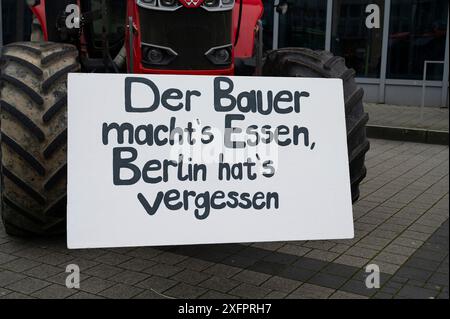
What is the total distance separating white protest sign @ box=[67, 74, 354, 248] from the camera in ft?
9.42

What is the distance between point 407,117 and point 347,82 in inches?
245

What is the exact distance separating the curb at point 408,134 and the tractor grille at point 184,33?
17.7 feet

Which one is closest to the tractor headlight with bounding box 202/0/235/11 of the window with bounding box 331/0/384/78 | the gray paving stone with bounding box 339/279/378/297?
the gray paving stone with bounding box 339/279/378/297

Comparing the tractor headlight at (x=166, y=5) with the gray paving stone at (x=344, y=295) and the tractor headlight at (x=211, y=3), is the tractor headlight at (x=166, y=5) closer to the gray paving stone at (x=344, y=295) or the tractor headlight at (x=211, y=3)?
the tractor headlight at (x=211, y=3)

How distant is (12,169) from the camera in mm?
3553

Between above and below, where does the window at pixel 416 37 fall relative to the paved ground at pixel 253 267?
above

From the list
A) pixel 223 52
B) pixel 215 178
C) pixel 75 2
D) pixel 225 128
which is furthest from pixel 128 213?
pixel 75 2

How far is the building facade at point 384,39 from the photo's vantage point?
11.1m

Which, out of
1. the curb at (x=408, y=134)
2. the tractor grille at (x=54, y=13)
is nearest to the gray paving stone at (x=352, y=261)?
the tractor grille at (x=54, y=13)

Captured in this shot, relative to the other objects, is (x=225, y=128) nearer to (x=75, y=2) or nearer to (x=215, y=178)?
(x=215, y=178)

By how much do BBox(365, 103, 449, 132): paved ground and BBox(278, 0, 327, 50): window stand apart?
196cm

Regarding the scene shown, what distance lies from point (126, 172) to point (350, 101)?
1.74 m
